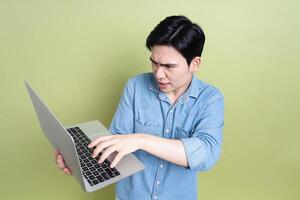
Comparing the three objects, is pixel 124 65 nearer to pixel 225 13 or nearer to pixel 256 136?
pixel 225 13

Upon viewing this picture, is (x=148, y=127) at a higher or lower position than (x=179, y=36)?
lower

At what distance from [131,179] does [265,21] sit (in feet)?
2.97

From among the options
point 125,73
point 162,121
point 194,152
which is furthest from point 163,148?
point 125,73

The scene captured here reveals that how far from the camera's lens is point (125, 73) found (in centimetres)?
→ 145

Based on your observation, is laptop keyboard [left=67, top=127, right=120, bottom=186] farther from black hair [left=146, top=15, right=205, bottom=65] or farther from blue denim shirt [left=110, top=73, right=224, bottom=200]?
black hair [left=146, top=15, right=205, bottom=65]

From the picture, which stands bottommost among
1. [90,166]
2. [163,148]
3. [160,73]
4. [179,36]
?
[90,166]

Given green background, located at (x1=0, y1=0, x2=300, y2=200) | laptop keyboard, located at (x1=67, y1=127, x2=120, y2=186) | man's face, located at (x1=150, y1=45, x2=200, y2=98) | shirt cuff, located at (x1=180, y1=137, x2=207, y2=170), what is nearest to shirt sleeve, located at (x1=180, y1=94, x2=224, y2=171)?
shirt cuff, located at (x1=180, y1=137, x2=207, y2=170)

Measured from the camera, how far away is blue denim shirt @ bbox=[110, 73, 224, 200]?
1.02 m

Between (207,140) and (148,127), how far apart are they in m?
0.23

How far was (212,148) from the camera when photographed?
Answer: 2.98 feet

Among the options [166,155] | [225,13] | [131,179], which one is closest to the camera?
[166,155]

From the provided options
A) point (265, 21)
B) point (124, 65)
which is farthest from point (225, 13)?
point (124, 65)

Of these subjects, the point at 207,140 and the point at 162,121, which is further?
the point at 162,121

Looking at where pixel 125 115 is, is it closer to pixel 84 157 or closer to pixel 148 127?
pixel 148 127
